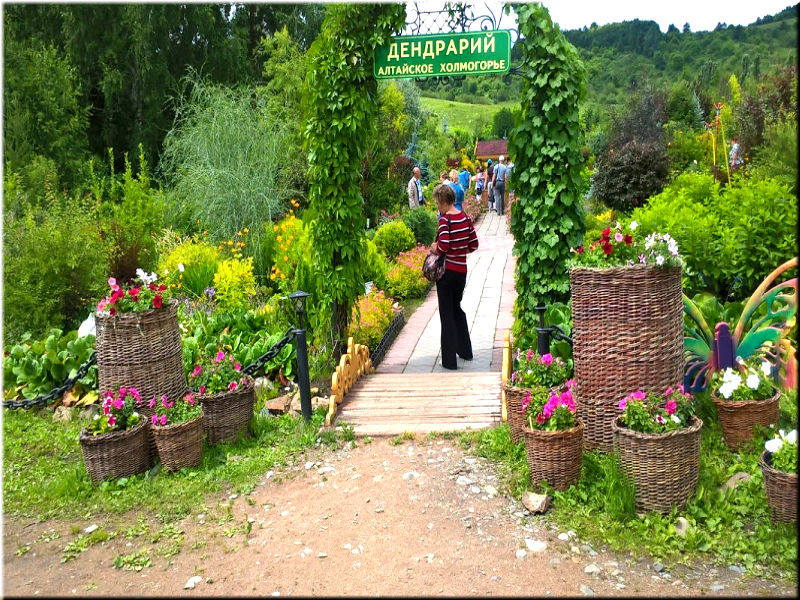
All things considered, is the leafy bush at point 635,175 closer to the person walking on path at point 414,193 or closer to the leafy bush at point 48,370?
the person walking on path at point 414,193

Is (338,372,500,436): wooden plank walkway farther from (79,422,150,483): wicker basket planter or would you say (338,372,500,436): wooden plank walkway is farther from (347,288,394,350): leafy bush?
(79,422,150,483): wicker basket planter

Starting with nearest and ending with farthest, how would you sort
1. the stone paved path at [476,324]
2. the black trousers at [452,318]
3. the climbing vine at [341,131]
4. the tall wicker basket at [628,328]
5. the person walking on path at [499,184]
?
the tall wicker basket at [628,328], the climbing vine at [341,131], the black trousers at [452,318], the stone paved path at [476,324], the person walking on path at [499,184]

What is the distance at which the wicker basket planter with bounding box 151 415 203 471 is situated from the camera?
191 inches

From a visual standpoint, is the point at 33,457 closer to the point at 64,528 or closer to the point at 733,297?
the point at 64,528

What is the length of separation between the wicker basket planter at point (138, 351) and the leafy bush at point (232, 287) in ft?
10.0

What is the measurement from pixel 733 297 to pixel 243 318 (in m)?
5.09

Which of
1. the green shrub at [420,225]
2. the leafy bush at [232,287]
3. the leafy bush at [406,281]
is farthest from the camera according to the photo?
the green shrub at [420,225]

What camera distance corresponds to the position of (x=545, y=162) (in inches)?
241

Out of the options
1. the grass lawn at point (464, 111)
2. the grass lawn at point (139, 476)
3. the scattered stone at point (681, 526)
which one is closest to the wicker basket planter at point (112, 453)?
the grass lawn at point (139, 476)

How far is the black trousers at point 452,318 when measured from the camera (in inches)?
263

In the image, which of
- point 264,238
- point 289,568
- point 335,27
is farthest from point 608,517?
point 264,238

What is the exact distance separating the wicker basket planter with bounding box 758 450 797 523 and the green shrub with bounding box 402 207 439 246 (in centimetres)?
1103

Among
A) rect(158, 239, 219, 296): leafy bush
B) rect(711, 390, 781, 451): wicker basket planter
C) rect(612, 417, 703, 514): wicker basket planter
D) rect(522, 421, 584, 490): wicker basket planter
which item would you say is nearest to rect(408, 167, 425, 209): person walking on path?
rect(158, 239, 219, 296): leafy bush

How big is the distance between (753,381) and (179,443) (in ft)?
12.7
